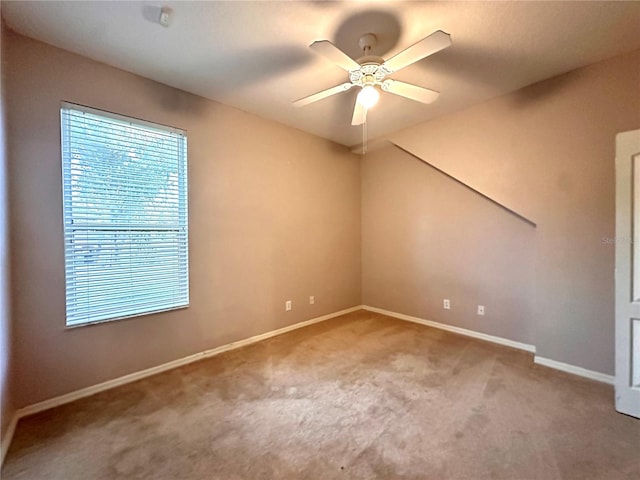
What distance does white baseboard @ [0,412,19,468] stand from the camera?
69.8 inches

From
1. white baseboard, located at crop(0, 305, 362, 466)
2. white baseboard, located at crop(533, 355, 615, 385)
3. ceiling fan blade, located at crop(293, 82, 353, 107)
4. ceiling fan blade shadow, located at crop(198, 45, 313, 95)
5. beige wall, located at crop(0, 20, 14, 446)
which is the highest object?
ceiling fan blade shadow, located at crop(198, 45, 313, 95)

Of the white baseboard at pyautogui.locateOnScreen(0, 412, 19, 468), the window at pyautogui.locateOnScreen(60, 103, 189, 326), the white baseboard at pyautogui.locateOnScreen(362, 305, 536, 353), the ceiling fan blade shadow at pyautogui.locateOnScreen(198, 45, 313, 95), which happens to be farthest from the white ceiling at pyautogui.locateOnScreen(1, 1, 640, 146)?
the white baseboard at pyautogui.locateOnScreen(362, 305, 536, 353)

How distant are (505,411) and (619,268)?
135cm

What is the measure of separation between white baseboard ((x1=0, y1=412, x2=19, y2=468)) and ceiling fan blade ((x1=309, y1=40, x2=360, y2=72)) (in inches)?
115

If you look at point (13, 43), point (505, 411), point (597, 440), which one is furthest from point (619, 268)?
point (13, 43)

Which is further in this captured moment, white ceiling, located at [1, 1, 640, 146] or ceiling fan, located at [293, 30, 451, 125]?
white ceiling, located at [1, 1, 640, 146]

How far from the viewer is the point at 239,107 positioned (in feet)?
11.1

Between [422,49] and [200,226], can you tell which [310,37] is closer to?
[422,49]

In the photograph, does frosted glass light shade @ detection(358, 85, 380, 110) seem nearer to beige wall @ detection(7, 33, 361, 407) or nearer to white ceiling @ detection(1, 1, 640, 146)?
white ceiling @ detection(1, 1, 640, 146)

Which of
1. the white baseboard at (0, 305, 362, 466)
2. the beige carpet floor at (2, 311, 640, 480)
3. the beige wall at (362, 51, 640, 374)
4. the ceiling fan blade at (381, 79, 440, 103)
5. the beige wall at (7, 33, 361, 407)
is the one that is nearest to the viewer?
the beige carpet floor at (2, 311, 640, 480)

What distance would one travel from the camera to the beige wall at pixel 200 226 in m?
2.18

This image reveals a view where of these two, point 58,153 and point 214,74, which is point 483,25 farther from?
point 58,153

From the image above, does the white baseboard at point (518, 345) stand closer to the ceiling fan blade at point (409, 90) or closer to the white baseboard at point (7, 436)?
the ceiling fan blade at point (409, 90)

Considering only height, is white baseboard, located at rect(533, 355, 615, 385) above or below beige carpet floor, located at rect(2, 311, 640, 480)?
above
